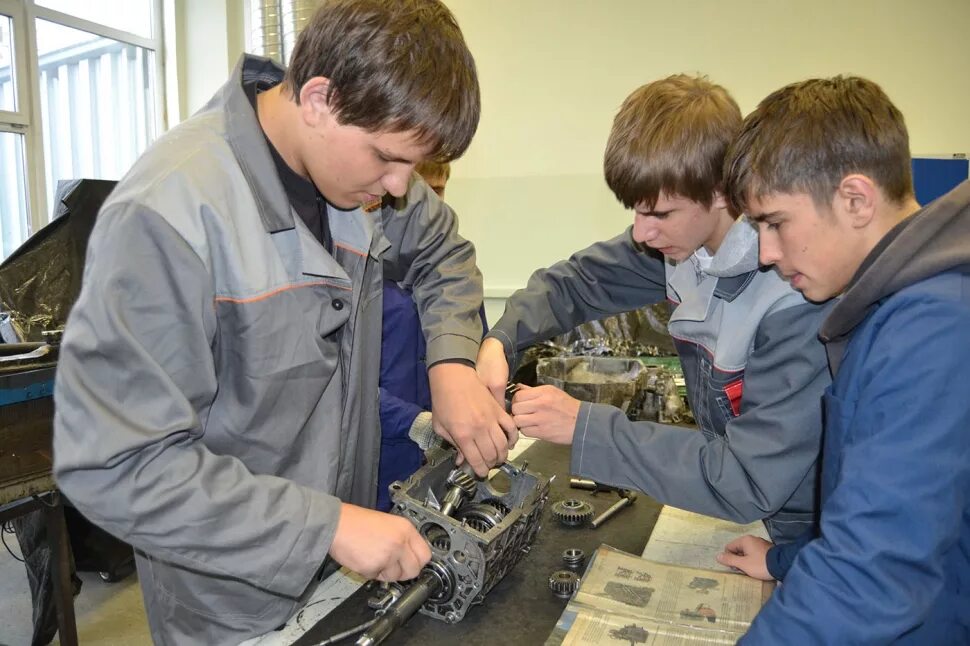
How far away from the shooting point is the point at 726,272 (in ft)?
3.73

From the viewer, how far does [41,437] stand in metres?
2.00

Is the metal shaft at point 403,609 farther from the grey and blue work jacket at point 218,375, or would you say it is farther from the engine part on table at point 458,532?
the grey and blue work jacket at point 218,375

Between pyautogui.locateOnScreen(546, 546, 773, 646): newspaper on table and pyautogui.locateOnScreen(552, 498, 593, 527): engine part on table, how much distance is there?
0.13m

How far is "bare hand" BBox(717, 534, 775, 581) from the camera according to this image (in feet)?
3.70

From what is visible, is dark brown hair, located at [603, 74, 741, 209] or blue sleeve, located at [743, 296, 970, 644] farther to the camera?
dark brown hair, located at [603, 74, 741, 209]

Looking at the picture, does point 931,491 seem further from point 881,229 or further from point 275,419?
point 275,419

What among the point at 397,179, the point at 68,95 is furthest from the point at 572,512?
the point at 68,95

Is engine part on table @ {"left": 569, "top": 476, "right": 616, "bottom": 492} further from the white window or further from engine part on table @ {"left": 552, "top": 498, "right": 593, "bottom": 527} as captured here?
the white window

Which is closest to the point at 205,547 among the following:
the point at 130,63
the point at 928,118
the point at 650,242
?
the point at 650,242

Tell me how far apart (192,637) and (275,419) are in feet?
1.12

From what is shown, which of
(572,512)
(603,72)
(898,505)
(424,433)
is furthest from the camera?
(603,72)

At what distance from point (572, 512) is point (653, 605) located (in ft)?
0.99

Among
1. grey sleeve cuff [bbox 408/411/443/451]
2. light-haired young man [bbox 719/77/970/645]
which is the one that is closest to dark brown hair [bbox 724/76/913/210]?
light-haired young man [bbox 719/77/970/645]

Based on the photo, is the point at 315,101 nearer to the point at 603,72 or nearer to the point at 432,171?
the point at 432,171
